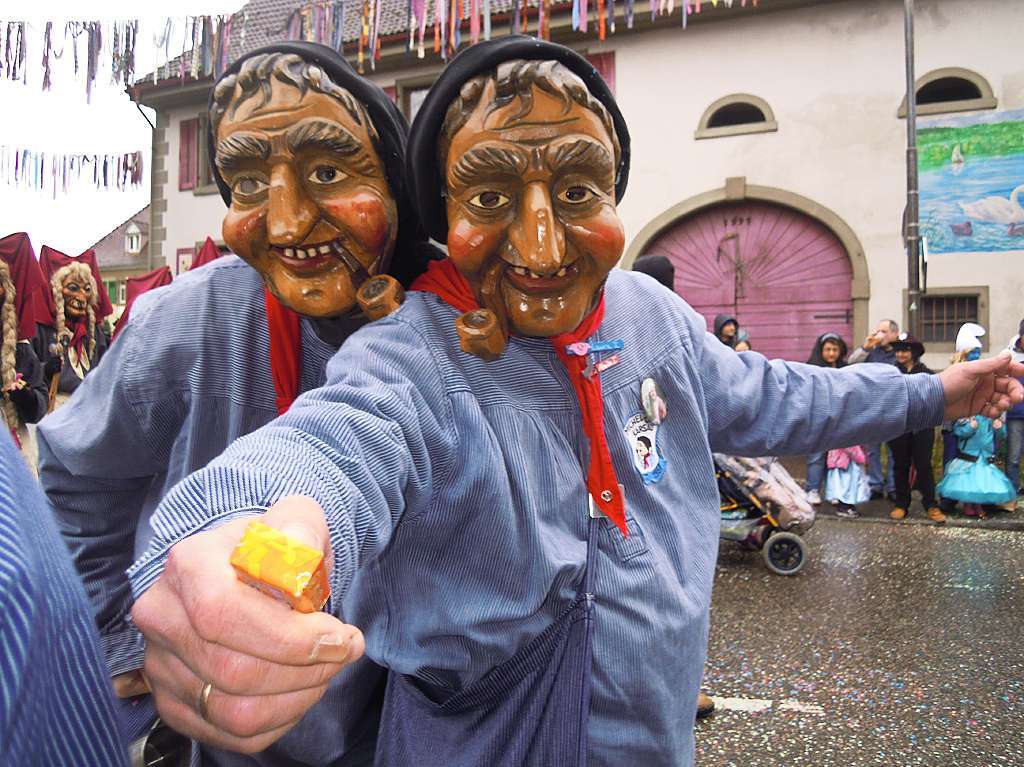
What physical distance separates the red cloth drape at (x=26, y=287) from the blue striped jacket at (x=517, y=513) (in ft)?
18.1

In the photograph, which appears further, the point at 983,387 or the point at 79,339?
the point at 79,339

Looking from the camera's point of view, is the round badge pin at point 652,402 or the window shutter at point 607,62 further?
the window shutter at point 607,62

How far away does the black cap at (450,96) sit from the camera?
1240 millimetres

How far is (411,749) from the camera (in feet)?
4.13

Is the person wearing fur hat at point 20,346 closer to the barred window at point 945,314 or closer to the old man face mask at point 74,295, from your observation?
the old man face mask at point 74,295

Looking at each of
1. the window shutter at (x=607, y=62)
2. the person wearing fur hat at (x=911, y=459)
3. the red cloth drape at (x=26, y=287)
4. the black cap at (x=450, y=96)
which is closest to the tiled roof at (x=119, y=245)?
the window shutter at (x=607, y=62)

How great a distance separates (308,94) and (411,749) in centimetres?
112

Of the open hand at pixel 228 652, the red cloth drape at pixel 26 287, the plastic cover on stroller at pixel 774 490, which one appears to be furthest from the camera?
the red cloth drape at pixel 26 287

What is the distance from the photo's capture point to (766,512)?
15.4 ft

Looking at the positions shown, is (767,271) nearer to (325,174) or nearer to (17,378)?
(17,378)

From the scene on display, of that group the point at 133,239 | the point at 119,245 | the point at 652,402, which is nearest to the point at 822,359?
the point at 652,402

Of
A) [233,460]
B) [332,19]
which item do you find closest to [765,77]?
[332,19]

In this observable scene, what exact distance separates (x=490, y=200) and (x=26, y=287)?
231 inches

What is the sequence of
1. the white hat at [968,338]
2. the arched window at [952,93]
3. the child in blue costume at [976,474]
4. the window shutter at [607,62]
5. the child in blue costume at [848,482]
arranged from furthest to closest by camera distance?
the window shutter at [607,62]
the arched window at [952,93]
the child in blue costume at [848,482]
the child in blue costume at [976,474]
the white hat at [968,338]
